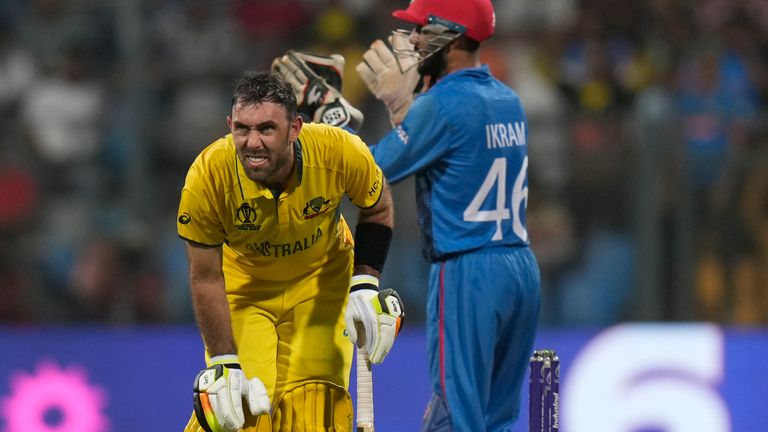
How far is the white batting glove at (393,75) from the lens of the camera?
5949mm

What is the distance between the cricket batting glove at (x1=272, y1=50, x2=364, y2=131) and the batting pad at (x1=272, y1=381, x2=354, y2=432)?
1226mm

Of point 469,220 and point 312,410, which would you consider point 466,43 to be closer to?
point 469,220

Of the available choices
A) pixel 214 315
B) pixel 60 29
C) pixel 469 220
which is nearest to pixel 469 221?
pixel 469 220

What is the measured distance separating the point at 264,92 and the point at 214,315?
83 cm

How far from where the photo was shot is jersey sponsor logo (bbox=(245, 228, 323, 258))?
515 centimetres

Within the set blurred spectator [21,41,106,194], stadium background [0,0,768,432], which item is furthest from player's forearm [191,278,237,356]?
blurred spectator [21,41,106,194]

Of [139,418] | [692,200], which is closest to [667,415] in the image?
[692,200]

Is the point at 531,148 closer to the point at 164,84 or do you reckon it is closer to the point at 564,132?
the point at 564,132

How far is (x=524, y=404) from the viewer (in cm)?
822

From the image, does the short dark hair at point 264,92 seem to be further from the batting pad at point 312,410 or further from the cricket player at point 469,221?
the batting pad at point 312,410

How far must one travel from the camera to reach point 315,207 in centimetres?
514

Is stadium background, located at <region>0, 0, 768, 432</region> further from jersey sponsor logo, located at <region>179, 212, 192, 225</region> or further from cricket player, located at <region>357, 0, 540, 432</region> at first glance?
jersey sponsor logo, located at <region>179, 212, 192, 225</region>

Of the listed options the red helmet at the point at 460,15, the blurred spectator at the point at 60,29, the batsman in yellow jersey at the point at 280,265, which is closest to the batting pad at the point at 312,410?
the batsman in yellow jersey at the point at 280,265

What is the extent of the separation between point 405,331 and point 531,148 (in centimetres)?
145
